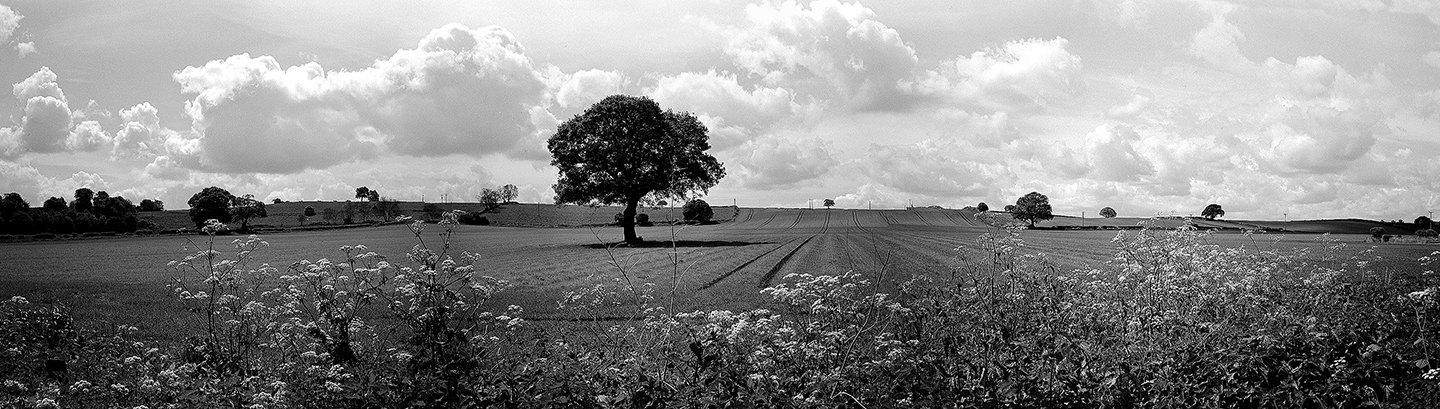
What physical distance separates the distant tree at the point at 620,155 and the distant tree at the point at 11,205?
32.9 meters

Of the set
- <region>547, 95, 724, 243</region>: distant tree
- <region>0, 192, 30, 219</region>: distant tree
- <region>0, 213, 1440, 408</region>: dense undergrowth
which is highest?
<region>547, 95, 724, 243</region>: distant tree

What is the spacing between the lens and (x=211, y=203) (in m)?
75.8

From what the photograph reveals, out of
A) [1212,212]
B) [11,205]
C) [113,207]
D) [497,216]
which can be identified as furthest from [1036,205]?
[11,205]

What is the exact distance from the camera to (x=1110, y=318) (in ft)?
27.6

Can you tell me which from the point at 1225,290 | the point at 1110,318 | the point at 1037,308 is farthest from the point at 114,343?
the point at 1225,290

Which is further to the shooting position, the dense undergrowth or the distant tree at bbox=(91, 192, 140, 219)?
the distant tree at bbox=(91, 192, 140, 219)

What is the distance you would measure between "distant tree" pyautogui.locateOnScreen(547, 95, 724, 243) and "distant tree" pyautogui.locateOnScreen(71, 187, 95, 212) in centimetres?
4002

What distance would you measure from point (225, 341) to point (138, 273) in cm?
2925

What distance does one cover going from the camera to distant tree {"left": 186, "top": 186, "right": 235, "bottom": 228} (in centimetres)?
7375

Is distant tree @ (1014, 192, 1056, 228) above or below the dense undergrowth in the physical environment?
above

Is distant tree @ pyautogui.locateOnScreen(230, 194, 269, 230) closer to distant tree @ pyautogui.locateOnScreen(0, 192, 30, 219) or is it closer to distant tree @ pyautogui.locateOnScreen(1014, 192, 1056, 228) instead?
distant tree @ pyautogui.locateOnScreen(0, 192, 30, 219)

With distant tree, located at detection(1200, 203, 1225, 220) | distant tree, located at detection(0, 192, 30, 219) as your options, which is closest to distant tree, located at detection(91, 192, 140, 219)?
distant tree, located at detection(0, 192, 30, 219)

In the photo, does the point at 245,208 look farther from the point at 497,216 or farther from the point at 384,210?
the point at 497,216

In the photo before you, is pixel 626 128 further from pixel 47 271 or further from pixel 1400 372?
pixel 1400 372
